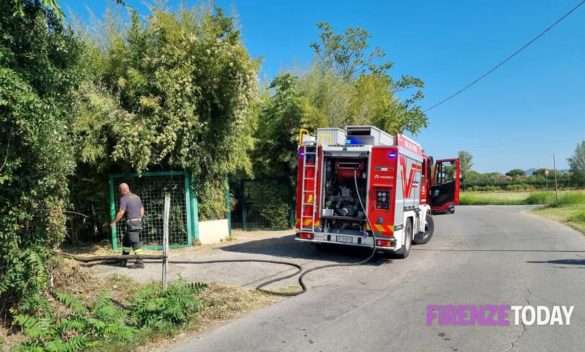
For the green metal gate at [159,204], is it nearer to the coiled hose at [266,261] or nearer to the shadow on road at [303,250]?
the shadow on road at [303,250]

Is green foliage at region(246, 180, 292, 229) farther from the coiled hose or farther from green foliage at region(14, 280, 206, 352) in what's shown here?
green foliage at region(14, 280, 206, 352)

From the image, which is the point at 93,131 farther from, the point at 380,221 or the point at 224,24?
the point at 380,221

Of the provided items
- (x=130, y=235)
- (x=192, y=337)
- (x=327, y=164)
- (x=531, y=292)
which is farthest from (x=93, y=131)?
(x=531, y=292)

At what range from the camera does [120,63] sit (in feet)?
36.7

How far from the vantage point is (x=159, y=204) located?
37.3 feet

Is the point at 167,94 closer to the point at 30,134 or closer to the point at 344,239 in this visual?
the point at 344,239

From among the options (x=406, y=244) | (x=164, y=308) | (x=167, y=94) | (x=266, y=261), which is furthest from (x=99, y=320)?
(x=406, y=244)

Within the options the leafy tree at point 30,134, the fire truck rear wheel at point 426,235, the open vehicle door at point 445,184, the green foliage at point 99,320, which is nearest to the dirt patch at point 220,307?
the green foliage at point 99,320

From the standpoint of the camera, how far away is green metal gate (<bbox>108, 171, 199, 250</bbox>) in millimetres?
11211

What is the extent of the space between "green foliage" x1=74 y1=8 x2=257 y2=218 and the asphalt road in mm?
3206

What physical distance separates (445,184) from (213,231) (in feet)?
43.6

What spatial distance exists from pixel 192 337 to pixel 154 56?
302 inches

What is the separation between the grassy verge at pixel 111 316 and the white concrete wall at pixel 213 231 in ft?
16.7

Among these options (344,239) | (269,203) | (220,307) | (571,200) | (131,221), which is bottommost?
(220,307)
